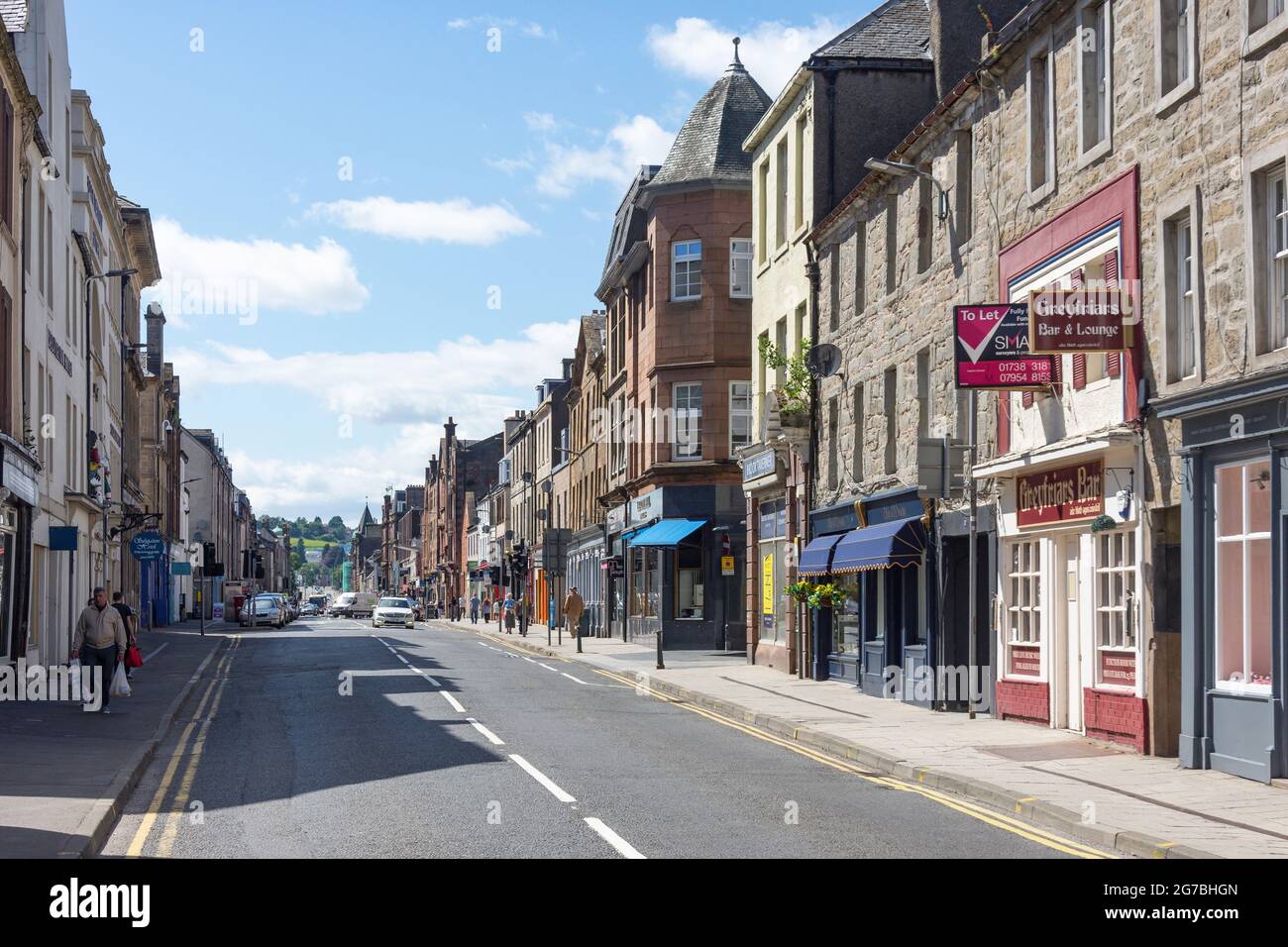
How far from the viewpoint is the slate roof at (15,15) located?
106 feet

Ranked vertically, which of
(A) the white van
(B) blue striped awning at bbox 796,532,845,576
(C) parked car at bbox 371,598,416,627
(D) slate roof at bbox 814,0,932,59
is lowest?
(A) the white van

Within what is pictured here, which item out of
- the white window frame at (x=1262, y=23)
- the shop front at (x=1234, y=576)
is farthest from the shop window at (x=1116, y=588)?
the white window frame at (x=1262, y=23)

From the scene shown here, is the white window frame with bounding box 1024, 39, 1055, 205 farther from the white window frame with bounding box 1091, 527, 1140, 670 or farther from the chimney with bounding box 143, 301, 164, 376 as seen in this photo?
the chimney with bounding box 143, 301, 164, 376

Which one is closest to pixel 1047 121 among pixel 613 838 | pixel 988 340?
pixel 988 340

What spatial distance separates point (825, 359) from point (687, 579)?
1678cm

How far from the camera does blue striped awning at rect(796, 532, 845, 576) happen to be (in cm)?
2972

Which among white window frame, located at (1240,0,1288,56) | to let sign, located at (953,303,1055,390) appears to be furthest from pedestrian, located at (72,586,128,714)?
white window frame, located at (1240,0,1288,56)

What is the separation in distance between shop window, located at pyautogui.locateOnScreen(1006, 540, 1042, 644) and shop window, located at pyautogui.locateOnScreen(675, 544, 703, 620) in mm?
23977

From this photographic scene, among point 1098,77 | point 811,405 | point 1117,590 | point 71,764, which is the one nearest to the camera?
point 71,764

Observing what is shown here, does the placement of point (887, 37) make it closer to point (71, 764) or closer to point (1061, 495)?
point (1061, 495)

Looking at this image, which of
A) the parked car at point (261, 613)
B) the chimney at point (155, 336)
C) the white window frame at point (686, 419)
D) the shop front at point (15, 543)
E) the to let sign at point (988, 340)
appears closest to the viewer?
the to let sign at point (988, 340)

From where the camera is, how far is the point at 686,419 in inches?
1836

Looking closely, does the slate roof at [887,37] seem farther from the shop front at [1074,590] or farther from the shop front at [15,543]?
the shop front at [15,543]

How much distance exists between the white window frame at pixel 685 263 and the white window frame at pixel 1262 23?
101ft
